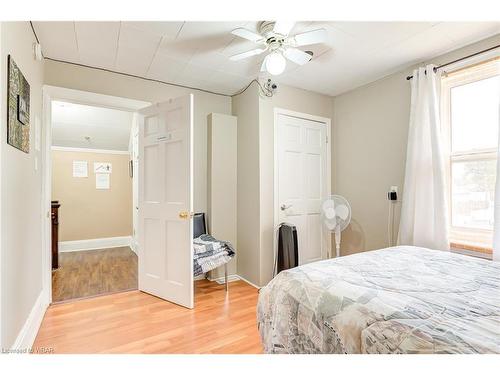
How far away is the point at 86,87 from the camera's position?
257cm

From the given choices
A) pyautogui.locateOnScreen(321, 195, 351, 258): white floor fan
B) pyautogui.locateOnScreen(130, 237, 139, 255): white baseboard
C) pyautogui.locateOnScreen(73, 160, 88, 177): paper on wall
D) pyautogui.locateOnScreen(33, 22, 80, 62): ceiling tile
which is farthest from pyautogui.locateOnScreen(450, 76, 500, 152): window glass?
pyautogui.locateOnScreen(73, 160, 88, 177): paper on wall

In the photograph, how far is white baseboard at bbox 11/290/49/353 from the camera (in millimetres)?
1571

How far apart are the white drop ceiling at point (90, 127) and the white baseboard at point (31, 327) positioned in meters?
2.72

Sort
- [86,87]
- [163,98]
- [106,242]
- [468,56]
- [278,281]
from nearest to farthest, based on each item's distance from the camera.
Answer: [278,281]
[468,56]
[86,87]
[163,98]
[106,242]

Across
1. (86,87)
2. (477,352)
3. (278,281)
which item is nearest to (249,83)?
(86,87)

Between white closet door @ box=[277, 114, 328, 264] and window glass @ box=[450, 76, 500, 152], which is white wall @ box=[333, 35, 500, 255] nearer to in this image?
white closet door @ box=[277, 114, 328, 264]

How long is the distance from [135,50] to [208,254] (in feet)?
6.77

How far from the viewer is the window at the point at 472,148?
2129 millimetres

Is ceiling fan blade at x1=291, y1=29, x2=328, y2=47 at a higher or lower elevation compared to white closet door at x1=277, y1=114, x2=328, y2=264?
higher

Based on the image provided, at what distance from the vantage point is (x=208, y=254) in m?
2.70
